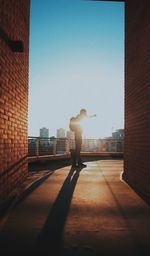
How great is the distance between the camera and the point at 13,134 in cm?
523

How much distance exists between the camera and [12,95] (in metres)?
5.09

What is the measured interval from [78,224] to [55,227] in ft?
1.18

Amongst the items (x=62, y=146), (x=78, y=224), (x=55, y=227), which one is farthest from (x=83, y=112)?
(x=55, y=227)

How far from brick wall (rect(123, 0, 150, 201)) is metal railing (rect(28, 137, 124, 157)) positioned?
5.68m

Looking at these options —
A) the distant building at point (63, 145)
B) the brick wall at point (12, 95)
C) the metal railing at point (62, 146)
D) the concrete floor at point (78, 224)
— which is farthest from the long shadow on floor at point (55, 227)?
the distant building at point (63, 145)

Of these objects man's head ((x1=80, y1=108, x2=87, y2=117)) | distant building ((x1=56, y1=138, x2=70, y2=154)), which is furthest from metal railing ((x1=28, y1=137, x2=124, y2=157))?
man's head ((x1=80, y1=108, x2=87, y2=117))

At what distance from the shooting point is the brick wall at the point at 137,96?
16.0 ft

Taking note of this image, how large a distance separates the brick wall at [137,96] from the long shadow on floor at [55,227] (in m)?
1.70

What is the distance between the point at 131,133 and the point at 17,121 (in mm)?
2986

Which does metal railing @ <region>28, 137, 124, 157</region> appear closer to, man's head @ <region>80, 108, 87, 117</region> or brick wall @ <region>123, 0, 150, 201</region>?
man's head @ <region>80, 108, 87, 117</region>

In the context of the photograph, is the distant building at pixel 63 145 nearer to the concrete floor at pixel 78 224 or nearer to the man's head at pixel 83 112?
the man's head at pixel 83 112

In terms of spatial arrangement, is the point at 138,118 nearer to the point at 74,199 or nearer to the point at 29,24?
the point at 74,199

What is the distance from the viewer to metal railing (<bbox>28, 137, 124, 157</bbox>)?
11.9 metres

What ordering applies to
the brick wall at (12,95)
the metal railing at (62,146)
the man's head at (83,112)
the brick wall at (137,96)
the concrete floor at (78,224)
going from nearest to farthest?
the concrete floor at (78,224) < the brick wall at (12,95) < the brick wall at (137,96) < the man's head at (83,112) < the metal railing at (62,146)
